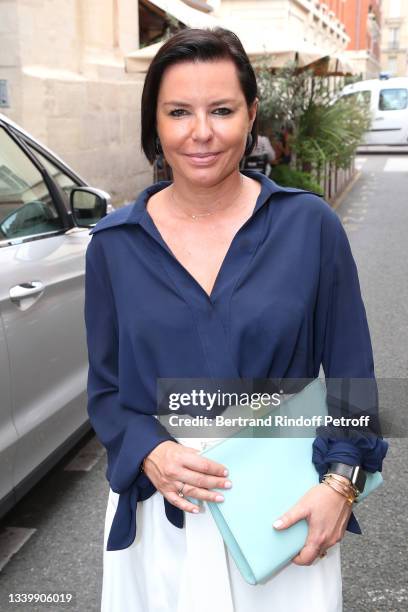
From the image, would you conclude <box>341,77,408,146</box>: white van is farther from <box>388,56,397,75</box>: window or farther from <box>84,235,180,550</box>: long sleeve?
<box>388,56,397,75</box>: window

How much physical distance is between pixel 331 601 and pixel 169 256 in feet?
2.49

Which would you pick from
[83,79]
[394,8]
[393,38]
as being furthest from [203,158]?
[394,8]

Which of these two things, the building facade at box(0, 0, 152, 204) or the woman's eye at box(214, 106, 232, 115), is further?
the building facade at box(0, 0, 152, 204)

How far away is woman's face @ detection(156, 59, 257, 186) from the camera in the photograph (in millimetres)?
1507

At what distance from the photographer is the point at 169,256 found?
5.06 feet

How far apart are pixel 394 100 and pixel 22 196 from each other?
25165mm

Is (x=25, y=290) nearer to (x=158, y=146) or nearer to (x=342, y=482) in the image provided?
(x=158, y=146)

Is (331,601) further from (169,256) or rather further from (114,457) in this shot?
(169,256)

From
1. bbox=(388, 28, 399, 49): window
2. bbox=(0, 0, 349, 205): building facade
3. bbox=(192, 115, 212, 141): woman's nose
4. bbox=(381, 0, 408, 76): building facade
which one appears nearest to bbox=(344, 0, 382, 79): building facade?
bbox=(381, 0, 408, 76): building facade

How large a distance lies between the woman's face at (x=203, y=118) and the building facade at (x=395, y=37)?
323 feet

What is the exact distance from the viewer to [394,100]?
26609 millimetres

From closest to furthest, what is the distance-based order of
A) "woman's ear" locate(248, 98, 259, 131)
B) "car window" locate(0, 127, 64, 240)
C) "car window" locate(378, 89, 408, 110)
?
"woman's ear" locate(248, 98, 259, 131) → "car window" locate(0, 127, 64, 240) → "car window" locate(378, 89, 408, 110)

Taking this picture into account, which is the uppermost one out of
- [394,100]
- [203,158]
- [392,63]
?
[392,63]

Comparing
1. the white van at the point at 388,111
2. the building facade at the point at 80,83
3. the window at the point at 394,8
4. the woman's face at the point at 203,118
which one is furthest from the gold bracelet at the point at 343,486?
the window at the point at 394,8
